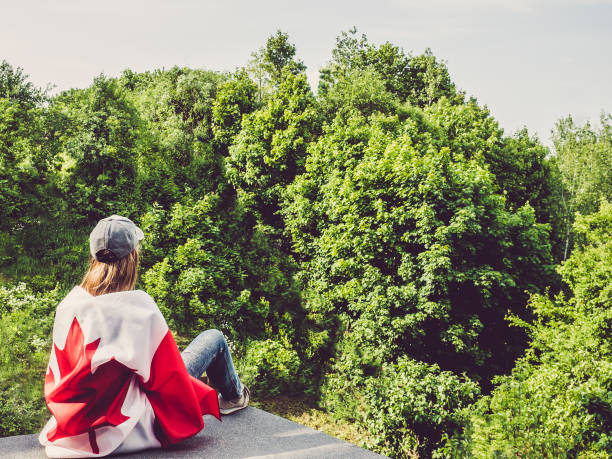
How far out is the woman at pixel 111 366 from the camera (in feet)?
7.02

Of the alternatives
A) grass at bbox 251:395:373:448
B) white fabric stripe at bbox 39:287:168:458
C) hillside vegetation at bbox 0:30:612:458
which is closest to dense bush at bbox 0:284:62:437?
hillside vegetation at bbox 0:30:612:458

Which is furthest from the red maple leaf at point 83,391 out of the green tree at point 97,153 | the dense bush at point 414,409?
the green tree at point 97,153

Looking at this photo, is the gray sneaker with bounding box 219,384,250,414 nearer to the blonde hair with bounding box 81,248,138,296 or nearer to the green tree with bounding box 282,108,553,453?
the blonde hair with bounding box 81,248,138,296

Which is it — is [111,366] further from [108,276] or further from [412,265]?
[412,265]

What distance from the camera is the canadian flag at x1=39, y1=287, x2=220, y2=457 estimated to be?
2135 mm

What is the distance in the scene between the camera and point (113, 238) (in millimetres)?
2223

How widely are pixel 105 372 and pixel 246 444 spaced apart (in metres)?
1.08

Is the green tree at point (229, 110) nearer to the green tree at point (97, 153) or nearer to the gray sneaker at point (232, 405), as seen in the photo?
the green tree at point (97, 153)

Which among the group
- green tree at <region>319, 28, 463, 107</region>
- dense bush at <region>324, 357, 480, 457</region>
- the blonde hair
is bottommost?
dense bush at <region>324, 357, 480, 457</region>

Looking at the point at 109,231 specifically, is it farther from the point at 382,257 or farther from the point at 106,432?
the point at 382,257

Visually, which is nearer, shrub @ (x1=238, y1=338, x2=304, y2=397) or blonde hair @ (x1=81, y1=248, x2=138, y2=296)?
blonde hair @ (x1=81, y1=248, x2=138, y2=296)

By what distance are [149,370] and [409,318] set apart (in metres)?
10.6

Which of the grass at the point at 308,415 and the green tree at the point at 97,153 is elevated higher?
the green tree at the point at 97,153

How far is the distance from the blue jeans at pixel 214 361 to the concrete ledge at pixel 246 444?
8.0 inches
